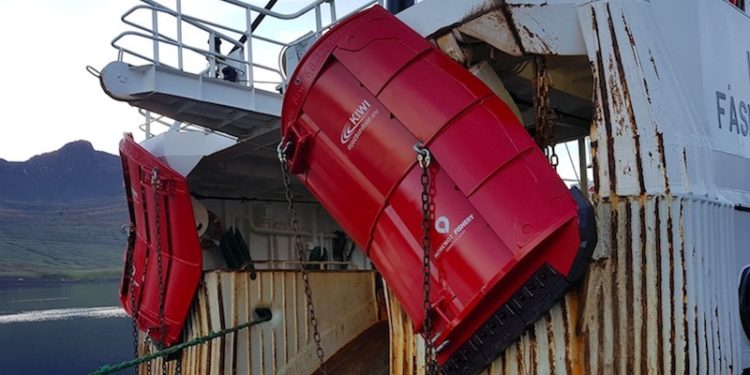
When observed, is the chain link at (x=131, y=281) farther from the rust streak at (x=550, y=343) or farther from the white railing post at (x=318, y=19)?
the rust streak at (x=550, y=343)

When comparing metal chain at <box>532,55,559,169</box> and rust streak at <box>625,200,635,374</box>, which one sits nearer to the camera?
rust streak at <box>625,200,635,374</box>

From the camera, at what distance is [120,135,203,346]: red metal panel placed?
6617 mm

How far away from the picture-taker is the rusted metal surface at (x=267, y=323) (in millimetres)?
6508

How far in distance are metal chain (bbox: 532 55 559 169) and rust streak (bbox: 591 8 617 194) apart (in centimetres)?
37

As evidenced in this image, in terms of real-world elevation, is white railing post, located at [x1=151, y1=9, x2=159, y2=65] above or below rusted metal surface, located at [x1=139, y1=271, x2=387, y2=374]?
above

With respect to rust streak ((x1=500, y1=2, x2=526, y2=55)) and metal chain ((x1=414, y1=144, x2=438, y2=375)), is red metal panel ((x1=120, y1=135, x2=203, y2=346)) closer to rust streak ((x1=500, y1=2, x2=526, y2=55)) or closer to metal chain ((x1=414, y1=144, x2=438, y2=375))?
metal chain ((x1=414, y1=144, x2=438, y2=375))

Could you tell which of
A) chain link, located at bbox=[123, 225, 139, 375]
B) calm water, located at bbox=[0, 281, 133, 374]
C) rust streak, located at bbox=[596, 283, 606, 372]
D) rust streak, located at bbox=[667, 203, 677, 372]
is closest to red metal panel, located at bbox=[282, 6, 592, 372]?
rust streak, located at bbox=[596, 283, 606, 372]

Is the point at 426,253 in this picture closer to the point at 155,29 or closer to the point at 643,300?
the point at 643,300

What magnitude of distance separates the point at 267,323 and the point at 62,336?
32.3 meters

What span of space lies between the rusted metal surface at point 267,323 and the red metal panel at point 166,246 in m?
0.18

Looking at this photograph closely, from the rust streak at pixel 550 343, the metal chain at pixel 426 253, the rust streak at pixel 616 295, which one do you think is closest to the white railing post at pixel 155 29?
the metal chain at pixel 426 253

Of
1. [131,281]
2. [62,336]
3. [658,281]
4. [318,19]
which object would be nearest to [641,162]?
[658,281]

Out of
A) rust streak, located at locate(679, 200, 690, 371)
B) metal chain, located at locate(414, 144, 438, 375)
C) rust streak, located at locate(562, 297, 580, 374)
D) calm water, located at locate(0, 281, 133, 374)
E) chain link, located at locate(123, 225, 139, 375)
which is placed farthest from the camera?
calm water, located at locate(0, 281, 133, 374)

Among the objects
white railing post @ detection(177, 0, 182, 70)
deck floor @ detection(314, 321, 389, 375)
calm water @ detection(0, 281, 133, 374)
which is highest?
white railing post @ detection(177, 0, 182, 70)
